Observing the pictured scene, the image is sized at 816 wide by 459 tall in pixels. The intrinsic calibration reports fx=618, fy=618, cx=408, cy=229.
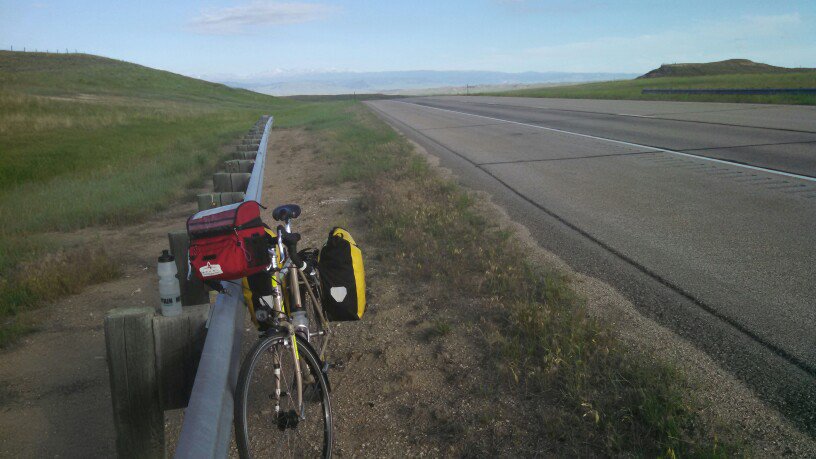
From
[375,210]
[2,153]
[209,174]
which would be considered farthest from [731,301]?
[2,153]

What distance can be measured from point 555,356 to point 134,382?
2.42 m

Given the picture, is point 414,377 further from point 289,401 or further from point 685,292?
point 685,292

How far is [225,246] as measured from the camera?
300 cm

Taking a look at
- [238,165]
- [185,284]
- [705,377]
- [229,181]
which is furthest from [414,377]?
[238,165]

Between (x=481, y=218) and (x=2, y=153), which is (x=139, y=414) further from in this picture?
(x=2, y=153)

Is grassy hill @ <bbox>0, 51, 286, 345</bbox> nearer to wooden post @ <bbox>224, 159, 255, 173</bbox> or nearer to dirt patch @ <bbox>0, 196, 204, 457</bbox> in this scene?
dirt patch @ <bbox>0, 196, 204, 457</bbox>

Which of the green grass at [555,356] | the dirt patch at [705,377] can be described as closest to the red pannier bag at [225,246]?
the green grass at [555,356]

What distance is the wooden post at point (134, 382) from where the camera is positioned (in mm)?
2486

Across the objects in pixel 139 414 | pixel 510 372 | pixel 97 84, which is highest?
pixel 97 84

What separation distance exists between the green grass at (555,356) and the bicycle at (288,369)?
1.17m

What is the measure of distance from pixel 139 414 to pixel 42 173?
15046 mm

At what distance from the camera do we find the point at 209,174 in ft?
46.1

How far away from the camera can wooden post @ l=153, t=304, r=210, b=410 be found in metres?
2.65

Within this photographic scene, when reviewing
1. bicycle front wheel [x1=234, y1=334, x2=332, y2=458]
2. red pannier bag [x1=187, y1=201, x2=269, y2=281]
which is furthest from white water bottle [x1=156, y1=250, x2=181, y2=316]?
bicycle front wheel [x1=234, y1=334, x2=332, y2=458]
